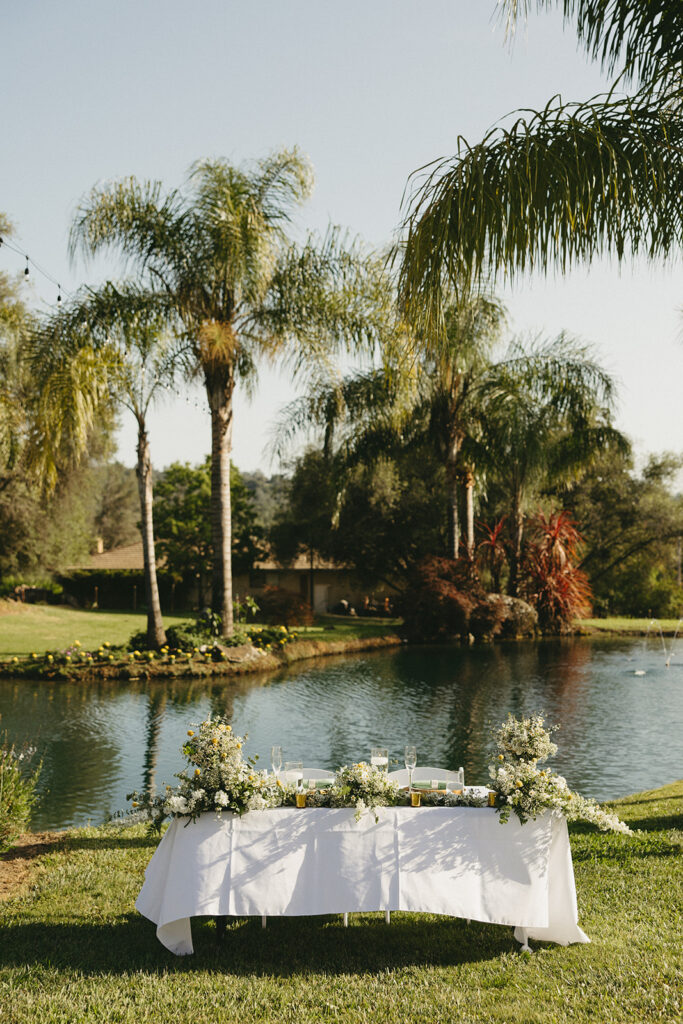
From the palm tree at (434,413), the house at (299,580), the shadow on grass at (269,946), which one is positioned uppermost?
the palm tree at (434,413)

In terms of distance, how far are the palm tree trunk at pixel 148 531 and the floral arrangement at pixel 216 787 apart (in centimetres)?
1434

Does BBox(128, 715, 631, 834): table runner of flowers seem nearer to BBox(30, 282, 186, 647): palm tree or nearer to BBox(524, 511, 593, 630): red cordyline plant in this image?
BBox(30, 282, 186, 647): palm tree

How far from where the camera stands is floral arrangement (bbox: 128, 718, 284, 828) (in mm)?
5086

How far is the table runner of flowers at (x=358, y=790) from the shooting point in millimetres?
5051

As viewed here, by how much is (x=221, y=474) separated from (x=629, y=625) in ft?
68.9

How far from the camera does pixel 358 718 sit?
15.2m

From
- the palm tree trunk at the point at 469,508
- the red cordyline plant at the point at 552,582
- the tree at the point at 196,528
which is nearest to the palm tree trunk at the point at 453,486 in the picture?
the palm tree trunk at the point at 469,508

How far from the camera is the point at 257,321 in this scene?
20.4 m

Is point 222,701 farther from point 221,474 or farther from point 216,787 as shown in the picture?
point 216,787

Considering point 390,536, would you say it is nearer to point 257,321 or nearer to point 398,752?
point 257,321

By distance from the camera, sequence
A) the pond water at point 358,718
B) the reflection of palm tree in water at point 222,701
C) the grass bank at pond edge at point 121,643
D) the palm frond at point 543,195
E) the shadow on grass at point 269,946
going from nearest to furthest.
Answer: the shadow on grass at point 269,946
the palm frond at point 543,195
the pond water at point 358,718
the reflection of palm tree in water at point 222,701
the grass bank at pond edge at point 121,643

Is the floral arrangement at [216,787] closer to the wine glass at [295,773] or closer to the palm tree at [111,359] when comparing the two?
the wine glass at [295,773]

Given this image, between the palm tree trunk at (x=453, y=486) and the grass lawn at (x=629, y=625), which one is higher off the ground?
the palm tree trunk at (x=453, y=486)

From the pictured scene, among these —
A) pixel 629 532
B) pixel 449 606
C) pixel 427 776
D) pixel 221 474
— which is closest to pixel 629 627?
pixel 629 532
